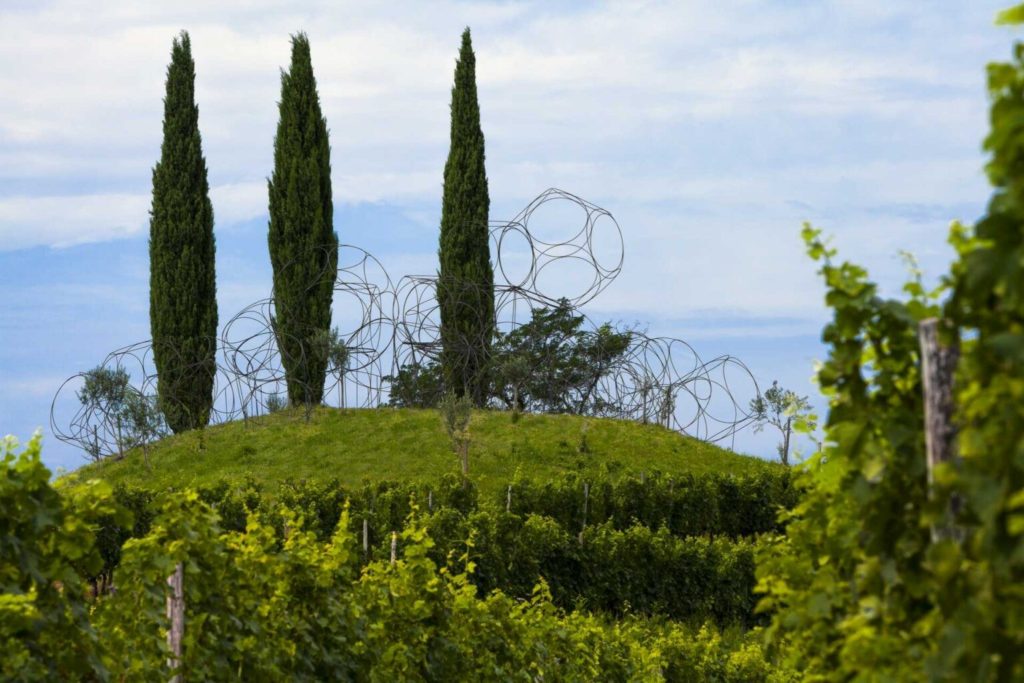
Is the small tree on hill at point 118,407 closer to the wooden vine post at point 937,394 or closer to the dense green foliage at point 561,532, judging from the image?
the dense green foliage at point 561,532

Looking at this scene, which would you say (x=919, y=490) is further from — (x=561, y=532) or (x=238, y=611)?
(x=561, y=532)

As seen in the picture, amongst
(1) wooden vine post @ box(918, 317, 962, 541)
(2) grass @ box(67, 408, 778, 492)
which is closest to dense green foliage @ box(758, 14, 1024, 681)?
(1) wooden vine post @ box(918, 317, 962, 541)

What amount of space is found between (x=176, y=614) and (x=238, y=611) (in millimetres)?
319

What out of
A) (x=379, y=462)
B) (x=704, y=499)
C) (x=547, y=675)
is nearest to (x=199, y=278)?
(x=379, y=462)

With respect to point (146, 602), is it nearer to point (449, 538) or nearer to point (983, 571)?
point (983, 571)

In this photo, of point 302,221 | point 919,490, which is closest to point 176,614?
point 919,490

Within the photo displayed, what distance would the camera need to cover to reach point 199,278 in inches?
1045

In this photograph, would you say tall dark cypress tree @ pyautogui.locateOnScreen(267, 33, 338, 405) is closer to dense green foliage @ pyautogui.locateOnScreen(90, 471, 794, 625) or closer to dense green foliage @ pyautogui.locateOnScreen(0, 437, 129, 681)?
dense green foliage @ pyautogui.locateOnScreen(90, 471, 794, 625)

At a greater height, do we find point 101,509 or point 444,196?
point 444,196

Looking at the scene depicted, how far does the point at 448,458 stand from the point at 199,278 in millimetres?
10121

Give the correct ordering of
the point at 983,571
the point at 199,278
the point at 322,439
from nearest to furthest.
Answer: the point at 983,571 < the point at 322,439 < the point at 199,278

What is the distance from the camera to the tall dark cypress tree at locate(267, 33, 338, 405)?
2586 centimetres

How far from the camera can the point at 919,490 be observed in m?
2.86

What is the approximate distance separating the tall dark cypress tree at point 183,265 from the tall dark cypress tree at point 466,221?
569cm
